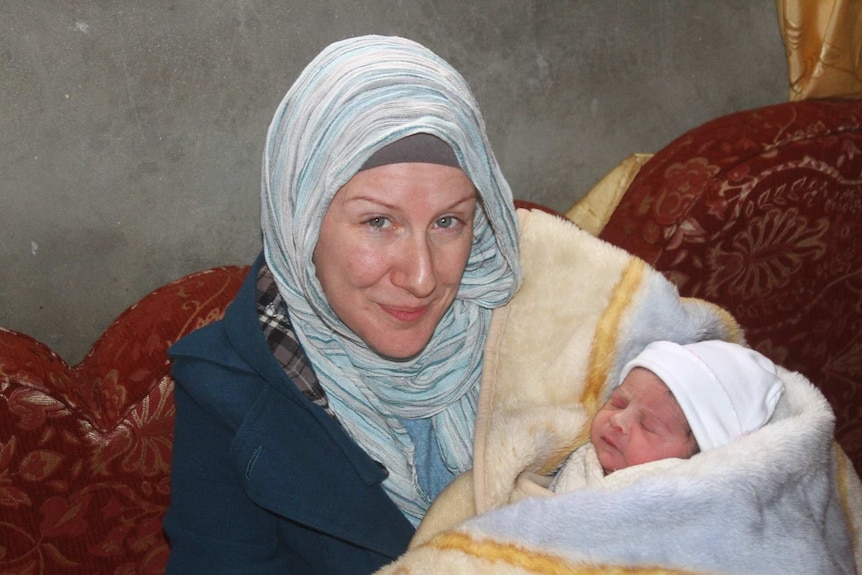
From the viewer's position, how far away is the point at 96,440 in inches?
64.8

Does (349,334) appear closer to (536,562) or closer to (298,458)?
(298,458)

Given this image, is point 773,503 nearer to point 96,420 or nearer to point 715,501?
point 715,501

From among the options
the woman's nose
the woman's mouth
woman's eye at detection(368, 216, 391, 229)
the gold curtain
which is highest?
the gold curtain

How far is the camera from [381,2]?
200cm

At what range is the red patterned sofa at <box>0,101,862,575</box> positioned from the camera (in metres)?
1.62

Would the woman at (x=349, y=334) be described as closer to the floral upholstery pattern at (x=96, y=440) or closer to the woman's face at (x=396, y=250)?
the woman's face at (x=396, y=250)

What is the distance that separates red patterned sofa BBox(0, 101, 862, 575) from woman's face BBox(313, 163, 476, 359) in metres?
0.47

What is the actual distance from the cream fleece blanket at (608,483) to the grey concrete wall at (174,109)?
0.65 metres

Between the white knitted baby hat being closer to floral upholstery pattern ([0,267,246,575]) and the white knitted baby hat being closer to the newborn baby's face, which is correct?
the newborn baby's face

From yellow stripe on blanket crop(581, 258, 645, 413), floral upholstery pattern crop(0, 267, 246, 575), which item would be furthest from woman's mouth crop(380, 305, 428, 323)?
floral upholstery pattern crop(0, 267, 246, 575)

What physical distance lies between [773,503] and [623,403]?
285mm

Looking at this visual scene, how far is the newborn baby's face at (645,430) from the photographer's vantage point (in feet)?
4.88

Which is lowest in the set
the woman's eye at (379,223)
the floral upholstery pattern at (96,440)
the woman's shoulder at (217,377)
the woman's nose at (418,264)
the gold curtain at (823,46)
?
the floral upholstery pattern at (96,440)

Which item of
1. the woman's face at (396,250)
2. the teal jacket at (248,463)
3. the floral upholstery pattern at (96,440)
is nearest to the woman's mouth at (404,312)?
the woman's face at (396,250)
